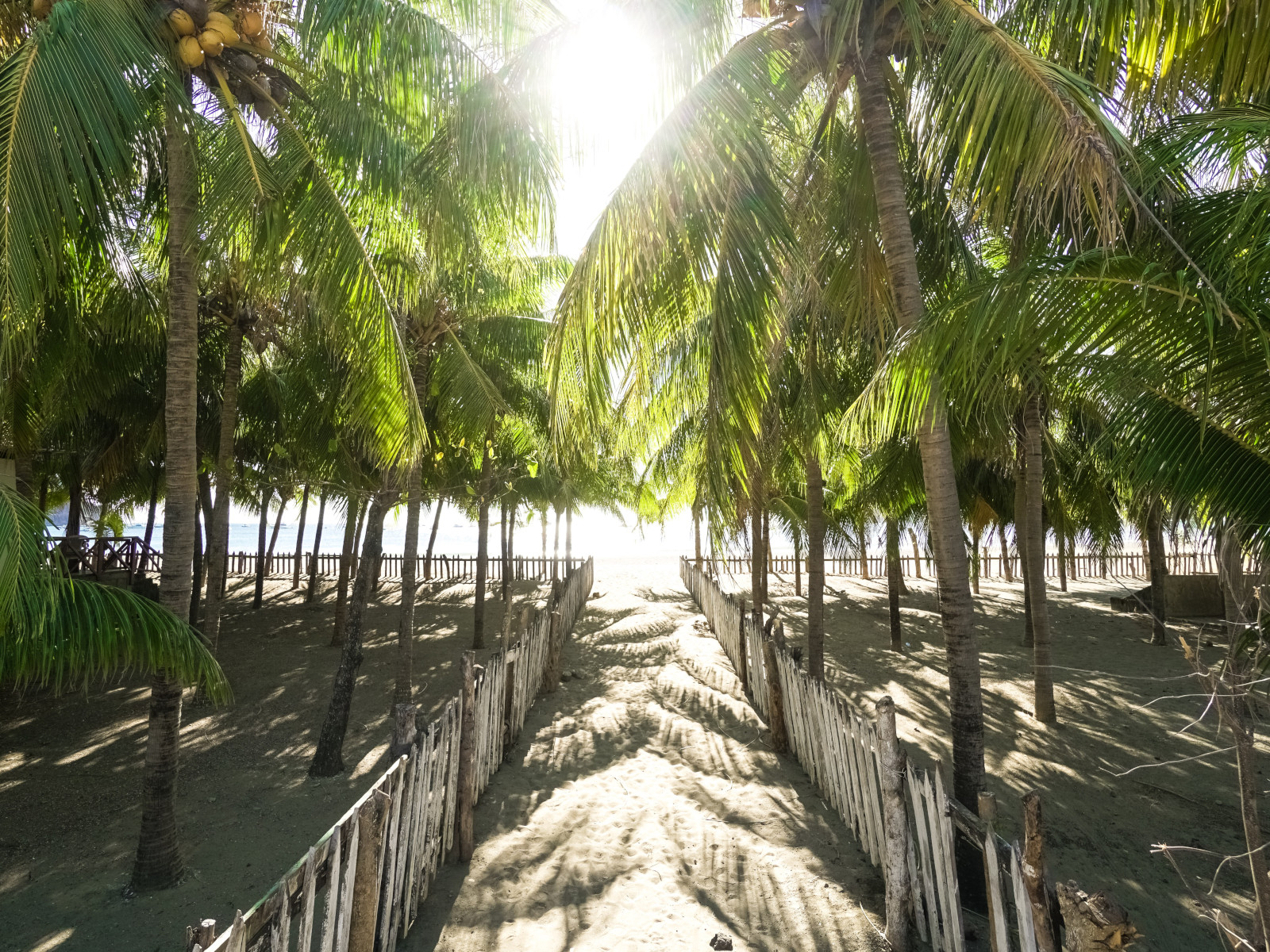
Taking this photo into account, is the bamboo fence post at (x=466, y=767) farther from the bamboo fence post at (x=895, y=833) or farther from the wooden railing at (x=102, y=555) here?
the wooden railing at (x=102, y=555)

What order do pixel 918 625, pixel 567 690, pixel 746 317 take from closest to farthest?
pixel 746 317 → pixel 567 690 → pixel 918 625

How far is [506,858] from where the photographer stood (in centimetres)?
536

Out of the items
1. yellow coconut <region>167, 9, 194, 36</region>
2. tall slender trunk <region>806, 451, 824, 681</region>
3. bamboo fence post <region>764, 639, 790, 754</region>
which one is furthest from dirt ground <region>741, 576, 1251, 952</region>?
yellow coconut <region>167, 9, 194, 36</region>

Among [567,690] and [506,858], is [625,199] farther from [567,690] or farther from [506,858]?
[567,690]

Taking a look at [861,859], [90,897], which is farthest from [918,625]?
[90,897]

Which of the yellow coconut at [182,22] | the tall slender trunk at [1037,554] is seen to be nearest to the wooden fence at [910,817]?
the tall slender trunk at [1037,554]

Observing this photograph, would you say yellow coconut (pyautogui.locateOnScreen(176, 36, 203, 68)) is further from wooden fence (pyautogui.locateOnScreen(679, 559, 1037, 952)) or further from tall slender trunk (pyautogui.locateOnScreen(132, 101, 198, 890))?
wooden fence (pyautogui.locateOnScreen(679, 559, 1037, 952))

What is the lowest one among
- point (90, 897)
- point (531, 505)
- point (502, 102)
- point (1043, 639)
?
point (90, 897)

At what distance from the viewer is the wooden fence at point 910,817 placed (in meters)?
3.18

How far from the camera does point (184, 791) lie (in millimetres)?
7211

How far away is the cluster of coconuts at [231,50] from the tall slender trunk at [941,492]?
4.45 m

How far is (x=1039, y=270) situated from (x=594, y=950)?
446cm

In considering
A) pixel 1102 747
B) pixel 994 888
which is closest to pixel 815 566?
pixel 1102 747

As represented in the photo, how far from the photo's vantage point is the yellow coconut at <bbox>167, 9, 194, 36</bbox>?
470 centimetres
